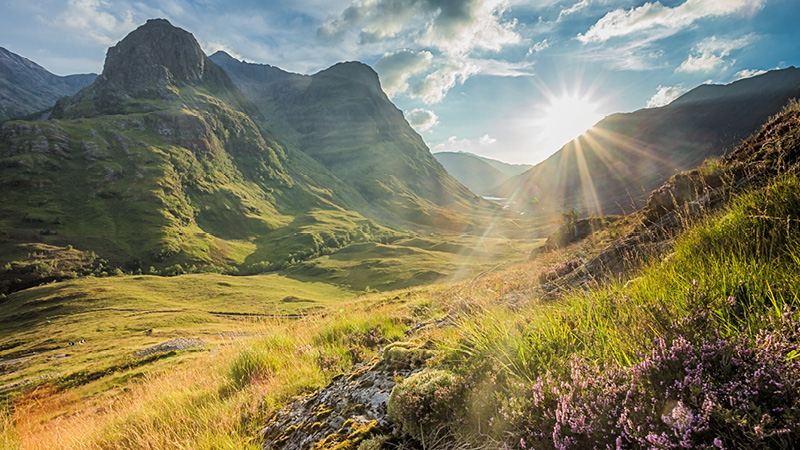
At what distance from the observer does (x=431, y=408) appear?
3.01 meters

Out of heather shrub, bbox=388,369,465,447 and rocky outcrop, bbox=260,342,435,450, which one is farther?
rocky outcrop, bbox=260,342,435,450

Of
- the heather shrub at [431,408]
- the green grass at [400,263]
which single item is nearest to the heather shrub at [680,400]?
the heather shrub at [431,408]

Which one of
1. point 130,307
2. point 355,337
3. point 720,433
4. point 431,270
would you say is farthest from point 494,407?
point 130,307

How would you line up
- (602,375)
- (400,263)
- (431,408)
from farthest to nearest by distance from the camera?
1. (400,263)
2. (431,408)
3. (602,375)

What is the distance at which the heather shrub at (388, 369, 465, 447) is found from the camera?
2.95 m

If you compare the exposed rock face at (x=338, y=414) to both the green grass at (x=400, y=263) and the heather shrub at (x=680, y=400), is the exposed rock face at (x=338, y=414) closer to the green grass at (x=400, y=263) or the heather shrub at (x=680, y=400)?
the heather shrub at (x=680, y=400)

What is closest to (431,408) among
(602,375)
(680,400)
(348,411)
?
(348,411)

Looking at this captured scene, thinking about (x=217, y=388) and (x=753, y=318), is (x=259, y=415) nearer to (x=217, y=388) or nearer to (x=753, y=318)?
(x=217, y=388)

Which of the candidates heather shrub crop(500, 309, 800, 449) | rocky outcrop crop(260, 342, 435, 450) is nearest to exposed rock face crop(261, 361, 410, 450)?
rocky outcrop crop(260, 342, 435, 450)

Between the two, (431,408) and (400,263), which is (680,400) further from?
(400,263)

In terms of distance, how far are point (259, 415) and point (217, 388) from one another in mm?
1894

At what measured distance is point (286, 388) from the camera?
510cm

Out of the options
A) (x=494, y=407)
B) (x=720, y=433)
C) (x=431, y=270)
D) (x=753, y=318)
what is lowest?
(x=431, y=270)

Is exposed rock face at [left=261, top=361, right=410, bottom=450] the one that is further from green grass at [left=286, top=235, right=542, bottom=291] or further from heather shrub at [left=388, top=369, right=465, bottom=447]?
green grass at [left=286, top=235, right=542, bottom=291]
